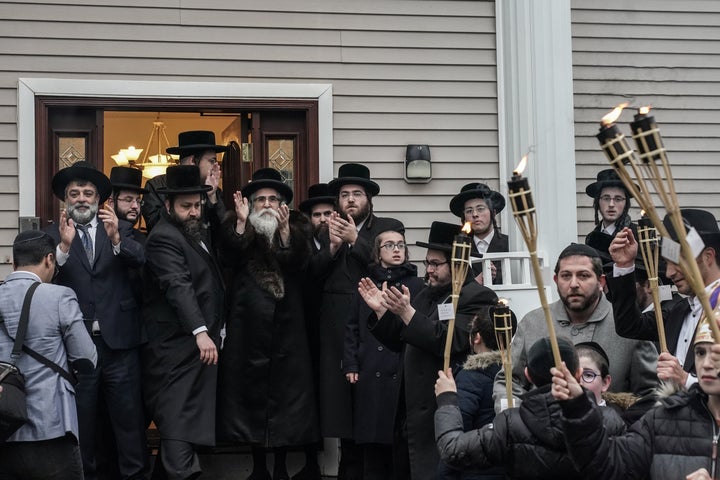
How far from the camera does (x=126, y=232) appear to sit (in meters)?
8.12

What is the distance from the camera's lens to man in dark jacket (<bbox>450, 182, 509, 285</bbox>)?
8781 mm

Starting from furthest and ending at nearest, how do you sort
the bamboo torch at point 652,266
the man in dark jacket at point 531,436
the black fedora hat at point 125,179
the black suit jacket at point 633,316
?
the black fedora hat at point 125,179, the black suit jacket at point 633,316, the bamboo torch at point 652,266, the man in dark jacket at point 531,436

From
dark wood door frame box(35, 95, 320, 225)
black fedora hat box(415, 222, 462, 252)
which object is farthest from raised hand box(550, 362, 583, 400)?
dark wood door frame box(35, 95, 320, 225)

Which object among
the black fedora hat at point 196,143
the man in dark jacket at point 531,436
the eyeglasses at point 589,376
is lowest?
the man in dark jacket at point 531,436

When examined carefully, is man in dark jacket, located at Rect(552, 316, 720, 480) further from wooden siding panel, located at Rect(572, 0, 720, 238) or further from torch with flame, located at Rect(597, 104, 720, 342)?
wooden siding panel, located at Rect(572, 0, 720, 238)

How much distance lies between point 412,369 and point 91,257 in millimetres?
2276

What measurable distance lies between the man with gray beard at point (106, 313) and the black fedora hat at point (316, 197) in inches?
56.4

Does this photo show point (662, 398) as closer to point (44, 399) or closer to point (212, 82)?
point (44, 399)

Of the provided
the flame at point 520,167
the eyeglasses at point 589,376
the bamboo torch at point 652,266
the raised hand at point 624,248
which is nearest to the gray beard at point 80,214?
the raised hand at point 624,248

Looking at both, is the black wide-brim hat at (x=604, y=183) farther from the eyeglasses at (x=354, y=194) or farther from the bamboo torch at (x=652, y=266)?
the bamboo torch at (x=652, y=266)

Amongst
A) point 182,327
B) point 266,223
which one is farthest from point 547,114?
point 182,327

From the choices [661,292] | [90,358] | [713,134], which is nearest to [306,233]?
[90,358]

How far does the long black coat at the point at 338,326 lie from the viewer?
326 inches

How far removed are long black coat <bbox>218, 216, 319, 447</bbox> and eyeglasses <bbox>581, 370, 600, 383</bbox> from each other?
3.33 m
